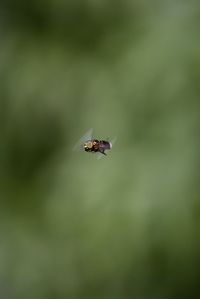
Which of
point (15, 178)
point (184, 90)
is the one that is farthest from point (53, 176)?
point (184, 90)

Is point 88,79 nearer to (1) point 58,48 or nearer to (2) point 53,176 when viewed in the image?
(1) point 58,48

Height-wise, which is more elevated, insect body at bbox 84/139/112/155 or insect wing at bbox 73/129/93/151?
insect wing at bbox 73/129/93/151

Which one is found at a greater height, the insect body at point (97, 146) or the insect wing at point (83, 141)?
the insect wing at point (83, 141)
